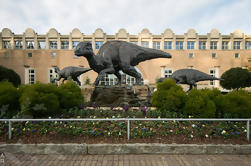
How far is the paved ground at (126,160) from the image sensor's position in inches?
100

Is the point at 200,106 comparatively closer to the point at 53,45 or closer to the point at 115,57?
the point at 115,57

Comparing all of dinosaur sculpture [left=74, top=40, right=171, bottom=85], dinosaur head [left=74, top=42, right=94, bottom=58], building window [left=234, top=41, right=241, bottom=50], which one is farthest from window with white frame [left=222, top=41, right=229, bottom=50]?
dinosaur head [left=74, top=42, right=94, bottom=58]

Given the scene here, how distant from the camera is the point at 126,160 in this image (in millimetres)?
2650

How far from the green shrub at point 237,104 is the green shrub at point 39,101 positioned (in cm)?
508

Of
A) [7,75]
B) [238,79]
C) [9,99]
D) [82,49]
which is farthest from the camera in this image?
[238,79]

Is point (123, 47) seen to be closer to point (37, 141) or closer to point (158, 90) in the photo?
point (158, 90)

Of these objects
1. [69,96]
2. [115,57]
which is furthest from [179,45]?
[69,96]

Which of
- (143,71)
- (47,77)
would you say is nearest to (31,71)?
(47,77)

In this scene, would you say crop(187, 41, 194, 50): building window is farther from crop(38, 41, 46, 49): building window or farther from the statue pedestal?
crop(38, 41, 46, 49): building window

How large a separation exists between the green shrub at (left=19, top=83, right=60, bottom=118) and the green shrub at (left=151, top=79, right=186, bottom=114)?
3.17 metres

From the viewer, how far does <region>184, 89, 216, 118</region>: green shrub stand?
365 cm

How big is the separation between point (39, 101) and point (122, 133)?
247 cm

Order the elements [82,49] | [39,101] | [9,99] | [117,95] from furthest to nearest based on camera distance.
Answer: [117,95], [82,49], [9,99], [39,101]

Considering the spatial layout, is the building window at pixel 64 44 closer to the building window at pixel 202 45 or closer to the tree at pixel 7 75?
the tree at pixel 7 75
